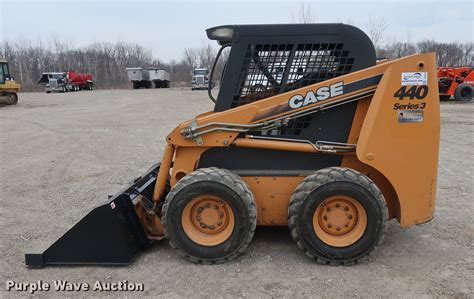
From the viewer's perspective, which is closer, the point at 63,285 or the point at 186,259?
the point at 63,285

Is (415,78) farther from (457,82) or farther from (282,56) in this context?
(457,82)

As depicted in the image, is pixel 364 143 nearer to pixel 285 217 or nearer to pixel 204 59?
pixel 285 217

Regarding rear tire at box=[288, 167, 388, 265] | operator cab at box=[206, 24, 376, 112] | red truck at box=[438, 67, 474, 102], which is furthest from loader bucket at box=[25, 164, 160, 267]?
red truck at box=[438, 67, 474, 102]

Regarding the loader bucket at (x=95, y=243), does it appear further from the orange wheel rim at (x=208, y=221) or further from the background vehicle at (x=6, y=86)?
the background vehicle at (x=6, y=86)

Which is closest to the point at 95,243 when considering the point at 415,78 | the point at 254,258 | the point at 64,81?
the point at 254,258

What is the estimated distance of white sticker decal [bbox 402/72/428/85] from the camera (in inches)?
139

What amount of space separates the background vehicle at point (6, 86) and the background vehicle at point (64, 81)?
22.7 m

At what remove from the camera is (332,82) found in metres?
3.65

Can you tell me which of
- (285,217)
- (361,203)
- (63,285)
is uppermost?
(361,203)

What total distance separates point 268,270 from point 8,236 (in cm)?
315

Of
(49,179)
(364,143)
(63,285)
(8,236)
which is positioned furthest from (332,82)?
(49,179)

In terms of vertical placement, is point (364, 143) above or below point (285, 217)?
above

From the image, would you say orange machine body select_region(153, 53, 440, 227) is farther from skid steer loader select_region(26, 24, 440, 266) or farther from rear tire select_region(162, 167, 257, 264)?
rear tire select_region(162, 167, 257, 264)

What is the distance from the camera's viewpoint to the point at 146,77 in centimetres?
5841
